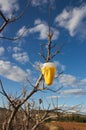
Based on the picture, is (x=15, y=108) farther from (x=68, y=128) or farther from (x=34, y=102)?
(x=68, y=128)

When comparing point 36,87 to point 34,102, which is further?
point 34,102

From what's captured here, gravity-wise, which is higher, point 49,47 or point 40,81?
point 49,47

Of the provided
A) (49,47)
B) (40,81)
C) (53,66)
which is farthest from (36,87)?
(53,66)

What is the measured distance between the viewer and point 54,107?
17.5ft

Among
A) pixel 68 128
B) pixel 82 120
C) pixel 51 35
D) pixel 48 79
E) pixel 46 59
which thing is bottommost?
pixel 48 79

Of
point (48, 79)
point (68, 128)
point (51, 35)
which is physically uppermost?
point (68, 128)

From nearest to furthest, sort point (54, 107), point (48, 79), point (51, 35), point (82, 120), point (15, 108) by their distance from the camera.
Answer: point (48, 79) → point (15, 108) → point (51, 35) → point (54, 107) → point (82, 120)

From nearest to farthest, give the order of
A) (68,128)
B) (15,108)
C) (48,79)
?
(48,79) < (15,108) < (68,128)

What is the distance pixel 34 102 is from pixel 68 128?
135ft

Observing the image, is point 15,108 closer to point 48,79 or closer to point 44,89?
point 44,89

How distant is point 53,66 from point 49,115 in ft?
8.43

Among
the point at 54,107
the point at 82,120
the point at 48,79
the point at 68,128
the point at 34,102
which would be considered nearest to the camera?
the point at 48,79

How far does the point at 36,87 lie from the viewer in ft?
14.8

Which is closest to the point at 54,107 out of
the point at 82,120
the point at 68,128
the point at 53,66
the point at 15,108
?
the point at 15,108
